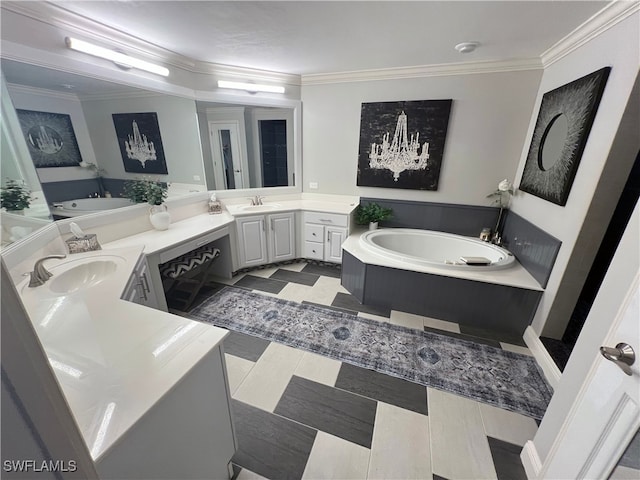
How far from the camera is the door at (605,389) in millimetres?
807

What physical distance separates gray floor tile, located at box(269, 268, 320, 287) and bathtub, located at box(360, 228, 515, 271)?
2.52 feet

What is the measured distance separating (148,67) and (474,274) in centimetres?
342

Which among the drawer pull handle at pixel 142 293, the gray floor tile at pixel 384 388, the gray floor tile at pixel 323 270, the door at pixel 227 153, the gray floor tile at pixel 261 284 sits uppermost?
the door at pixel 227 153

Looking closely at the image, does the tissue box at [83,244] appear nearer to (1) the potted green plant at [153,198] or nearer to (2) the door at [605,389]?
(1) the potted green plant at [153,198]

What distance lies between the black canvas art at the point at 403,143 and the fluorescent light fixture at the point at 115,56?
2.17 meters

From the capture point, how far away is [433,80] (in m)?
2.85

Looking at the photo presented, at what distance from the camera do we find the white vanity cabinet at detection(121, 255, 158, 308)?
60.0 inches

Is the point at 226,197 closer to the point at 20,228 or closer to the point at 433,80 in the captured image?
the point at 20,228

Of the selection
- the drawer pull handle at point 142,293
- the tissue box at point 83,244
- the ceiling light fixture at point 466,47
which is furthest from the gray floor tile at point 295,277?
the ceiling light fixture at point 466,47

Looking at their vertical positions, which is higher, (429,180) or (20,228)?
(429,180)

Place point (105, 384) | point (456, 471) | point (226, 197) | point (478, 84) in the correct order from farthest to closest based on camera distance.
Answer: point (226, 197) < point (478, 84) < point (456, 471) < point (105, 384)

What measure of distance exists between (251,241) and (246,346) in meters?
1.34

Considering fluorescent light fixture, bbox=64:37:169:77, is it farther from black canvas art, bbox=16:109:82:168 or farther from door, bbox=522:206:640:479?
door, bbox=522:206:640:479

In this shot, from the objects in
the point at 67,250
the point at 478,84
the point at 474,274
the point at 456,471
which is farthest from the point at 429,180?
the point at 67,250
